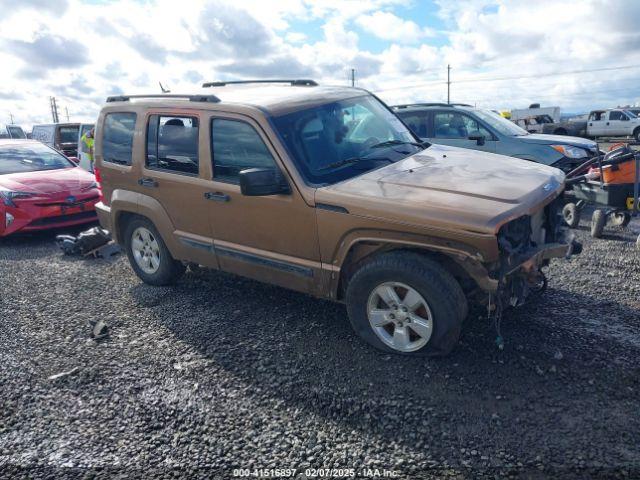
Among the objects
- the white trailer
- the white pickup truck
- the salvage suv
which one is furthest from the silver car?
the white trailer

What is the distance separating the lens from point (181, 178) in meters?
4.82

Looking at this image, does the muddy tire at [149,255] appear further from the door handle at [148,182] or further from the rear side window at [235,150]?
the rear side window at [235,150]

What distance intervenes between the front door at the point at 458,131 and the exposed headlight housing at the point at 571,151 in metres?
1.04

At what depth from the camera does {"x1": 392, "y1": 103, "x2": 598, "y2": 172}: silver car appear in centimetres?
860

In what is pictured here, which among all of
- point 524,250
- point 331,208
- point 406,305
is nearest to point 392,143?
point 331,208

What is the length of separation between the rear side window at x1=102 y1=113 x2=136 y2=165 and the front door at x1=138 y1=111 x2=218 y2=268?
1.06 ft

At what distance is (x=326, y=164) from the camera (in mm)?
4164

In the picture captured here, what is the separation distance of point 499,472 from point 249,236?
2662 millimetres

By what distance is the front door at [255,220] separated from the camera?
160 inches

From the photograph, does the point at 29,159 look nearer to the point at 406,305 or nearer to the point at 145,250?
the point at 145,250

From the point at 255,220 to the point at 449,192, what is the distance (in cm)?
165

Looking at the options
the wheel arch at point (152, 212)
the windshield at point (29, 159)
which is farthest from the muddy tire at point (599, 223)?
the windshield at point (29, 159)

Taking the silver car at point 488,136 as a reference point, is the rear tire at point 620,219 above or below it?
below

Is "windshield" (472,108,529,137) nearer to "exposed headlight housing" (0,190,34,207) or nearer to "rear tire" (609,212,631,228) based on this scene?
"rear tire" (609,212,631,228)
